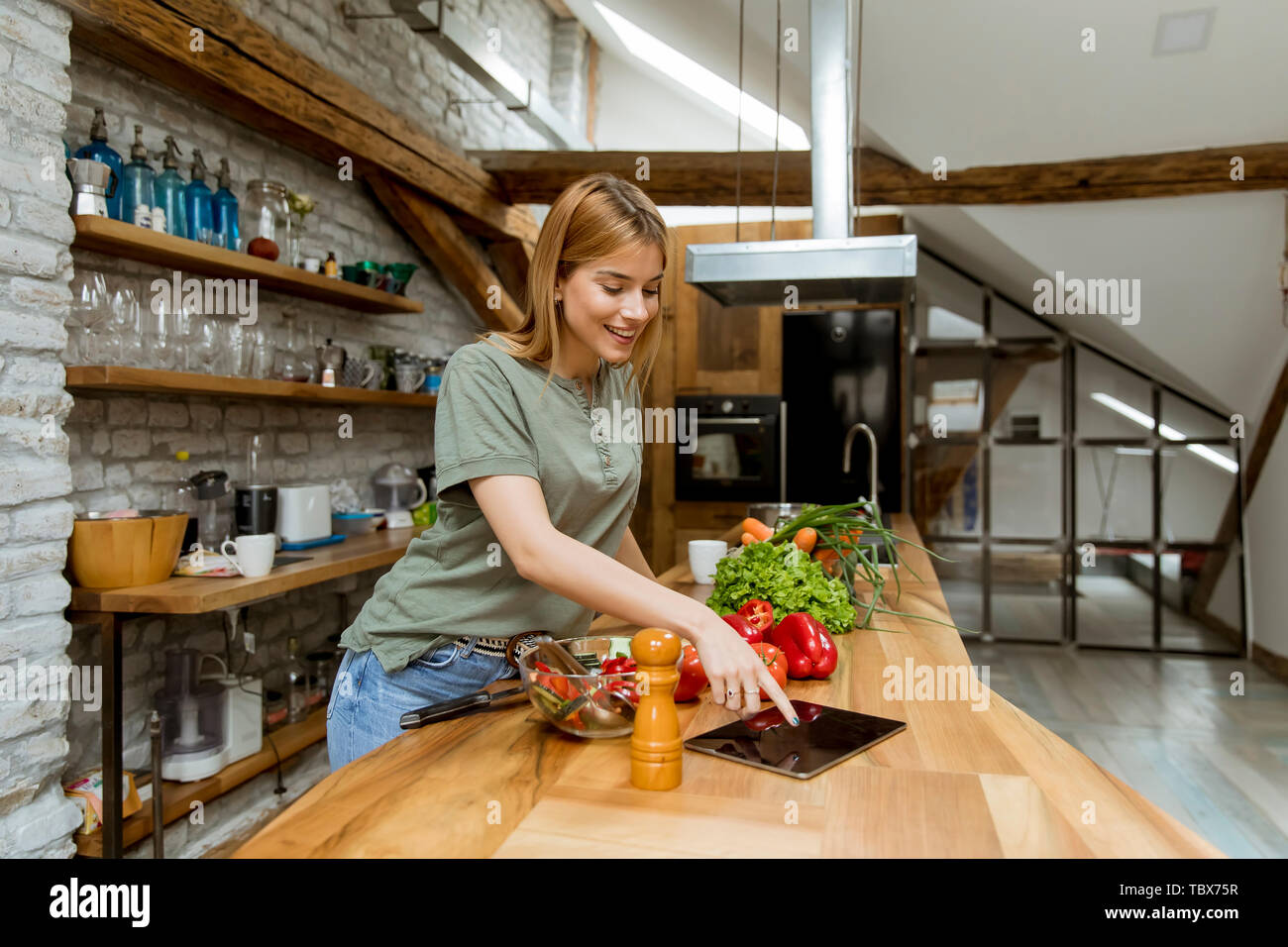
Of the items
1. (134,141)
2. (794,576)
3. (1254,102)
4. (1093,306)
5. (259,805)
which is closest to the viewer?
(794,576)

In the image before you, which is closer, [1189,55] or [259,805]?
[259,805]

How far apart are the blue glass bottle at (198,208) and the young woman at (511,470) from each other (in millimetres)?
2113

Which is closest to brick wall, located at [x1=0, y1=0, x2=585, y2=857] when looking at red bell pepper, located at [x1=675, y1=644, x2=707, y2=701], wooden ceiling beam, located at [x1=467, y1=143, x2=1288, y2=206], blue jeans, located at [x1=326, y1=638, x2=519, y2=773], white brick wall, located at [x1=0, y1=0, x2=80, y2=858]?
white brick wall, located at [x1=0, y1=0, x2=80, y2=858]

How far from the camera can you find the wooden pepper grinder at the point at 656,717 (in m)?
0.94

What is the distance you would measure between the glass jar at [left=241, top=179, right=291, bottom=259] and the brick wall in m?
0.09

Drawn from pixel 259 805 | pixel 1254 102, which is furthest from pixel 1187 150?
pixel 259 805

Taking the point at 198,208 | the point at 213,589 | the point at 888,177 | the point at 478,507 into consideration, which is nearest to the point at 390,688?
the point at 478,507

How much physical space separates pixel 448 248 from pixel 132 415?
2.03 meters

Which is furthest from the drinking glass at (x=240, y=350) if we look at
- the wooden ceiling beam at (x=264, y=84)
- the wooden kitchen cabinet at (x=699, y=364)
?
the wooden kitchen cabinet at (x=699, y=364)

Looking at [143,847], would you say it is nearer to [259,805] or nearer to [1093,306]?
[259,805]

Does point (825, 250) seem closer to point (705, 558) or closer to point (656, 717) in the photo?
point (705, 558)

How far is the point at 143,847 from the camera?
276cm

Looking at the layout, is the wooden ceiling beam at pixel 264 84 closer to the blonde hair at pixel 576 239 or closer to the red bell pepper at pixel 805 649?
the blonde hair at pixel 576 239

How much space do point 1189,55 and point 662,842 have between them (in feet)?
12.8
